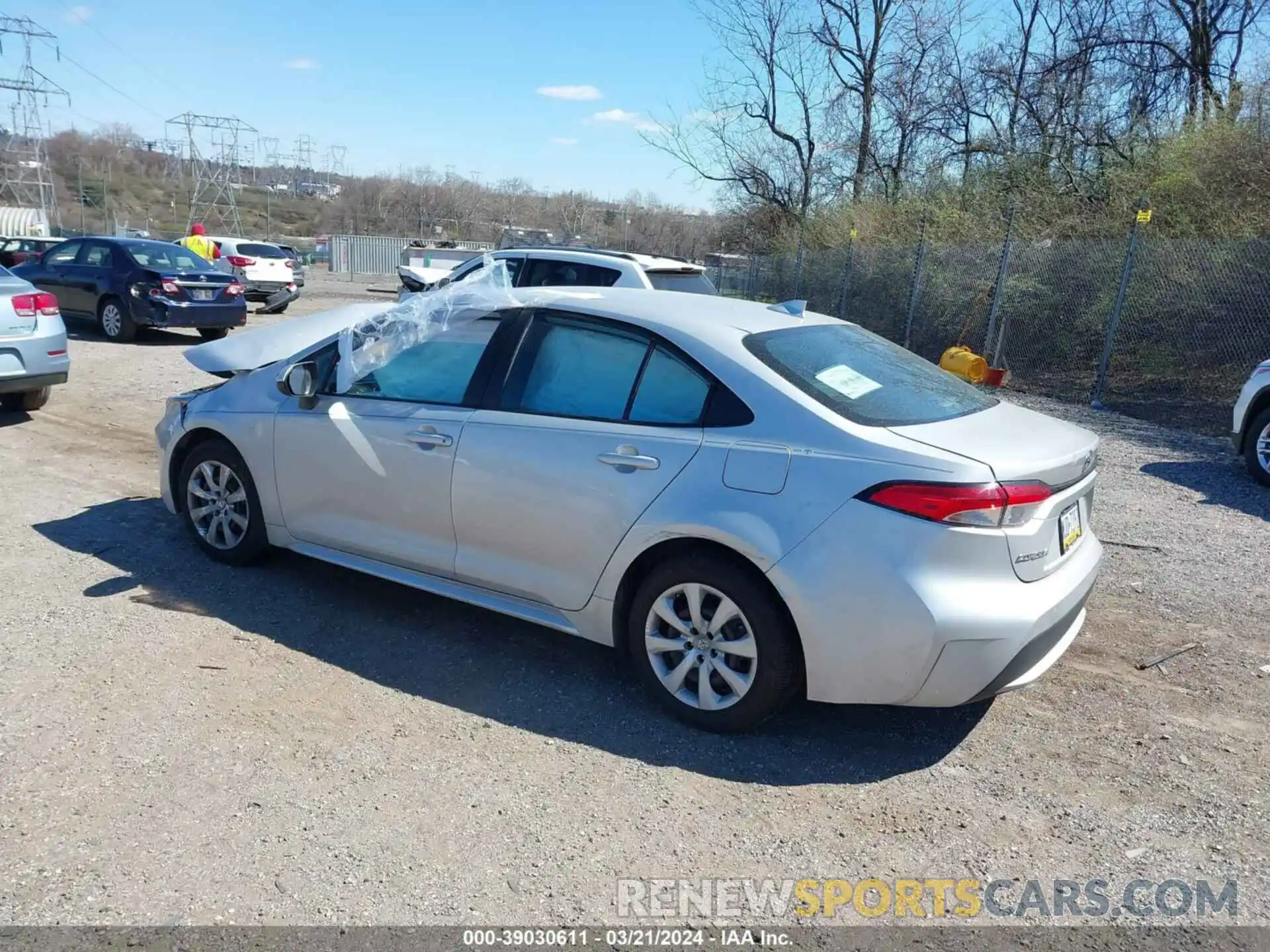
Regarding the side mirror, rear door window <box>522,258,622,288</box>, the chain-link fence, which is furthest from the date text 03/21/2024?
the chain-link fence

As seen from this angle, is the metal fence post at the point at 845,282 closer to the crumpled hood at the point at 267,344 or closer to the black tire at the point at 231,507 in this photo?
the crumpled hood at the point at 267,344

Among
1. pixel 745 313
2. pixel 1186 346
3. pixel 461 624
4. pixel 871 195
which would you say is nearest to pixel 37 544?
pixel 461 624

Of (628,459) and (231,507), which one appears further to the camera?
(231,507)

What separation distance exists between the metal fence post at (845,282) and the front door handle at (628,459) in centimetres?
1500

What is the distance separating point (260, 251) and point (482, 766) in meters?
22.1

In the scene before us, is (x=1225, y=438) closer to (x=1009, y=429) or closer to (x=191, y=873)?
(x=1009, y=429)

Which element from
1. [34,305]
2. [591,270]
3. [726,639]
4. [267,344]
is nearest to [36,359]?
[34,305]

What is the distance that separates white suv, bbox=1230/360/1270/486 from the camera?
25.6ft

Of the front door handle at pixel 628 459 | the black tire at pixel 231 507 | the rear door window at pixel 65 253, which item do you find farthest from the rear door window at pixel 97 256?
the front door handle at pixel 628 459

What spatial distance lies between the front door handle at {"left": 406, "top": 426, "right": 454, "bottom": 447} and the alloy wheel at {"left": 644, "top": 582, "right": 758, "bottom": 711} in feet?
4.06

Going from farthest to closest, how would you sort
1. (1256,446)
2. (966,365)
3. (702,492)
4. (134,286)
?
(134,286) → (966,365) → (1256,446) → (702,492)

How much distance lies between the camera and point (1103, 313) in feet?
45.3

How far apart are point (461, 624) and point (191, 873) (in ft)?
6.52

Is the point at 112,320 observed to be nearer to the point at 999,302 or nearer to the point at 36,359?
the point at 36,359
